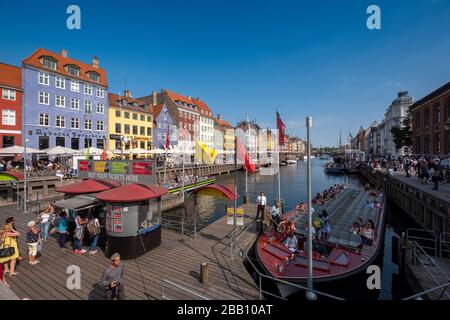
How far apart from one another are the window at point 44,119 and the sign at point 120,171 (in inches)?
1264

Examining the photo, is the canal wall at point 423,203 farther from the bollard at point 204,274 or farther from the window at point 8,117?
the window at point 8,117

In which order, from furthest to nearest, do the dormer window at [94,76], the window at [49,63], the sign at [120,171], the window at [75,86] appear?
the dormer window at [94,76], the window at [75,86], the window at [49,63], the sign at [120,171]

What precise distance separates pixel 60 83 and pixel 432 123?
231ft

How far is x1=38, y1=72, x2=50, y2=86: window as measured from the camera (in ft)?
125

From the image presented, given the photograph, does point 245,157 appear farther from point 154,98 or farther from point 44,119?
point 154,98

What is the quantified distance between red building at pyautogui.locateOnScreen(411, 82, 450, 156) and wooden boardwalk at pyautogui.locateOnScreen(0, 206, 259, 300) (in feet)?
148

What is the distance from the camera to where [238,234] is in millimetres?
13914

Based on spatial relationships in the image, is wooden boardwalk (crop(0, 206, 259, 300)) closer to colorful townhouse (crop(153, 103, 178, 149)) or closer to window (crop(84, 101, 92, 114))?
window (crop(84, 101, 92, 114))

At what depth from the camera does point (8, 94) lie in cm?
3475

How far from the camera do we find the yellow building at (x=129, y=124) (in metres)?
50.5

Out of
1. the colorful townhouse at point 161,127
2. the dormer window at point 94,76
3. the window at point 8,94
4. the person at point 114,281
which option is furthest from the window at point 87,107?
the person at point 114,281

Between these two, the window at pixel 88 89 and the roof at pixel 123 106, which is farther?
the roof at pixel 123 106

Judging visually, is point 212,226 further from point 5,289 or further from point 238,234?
point 5,289

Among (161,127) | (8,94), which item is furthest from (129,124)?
(8,94)
